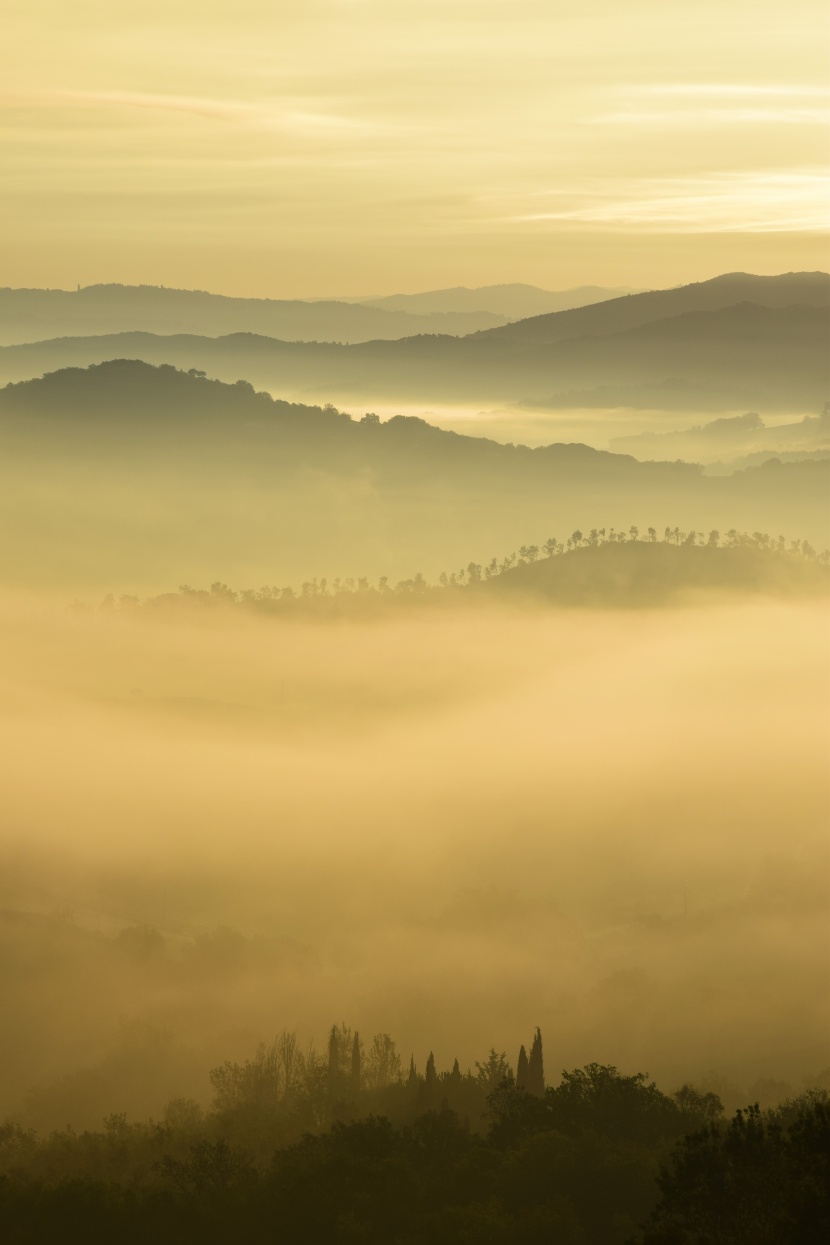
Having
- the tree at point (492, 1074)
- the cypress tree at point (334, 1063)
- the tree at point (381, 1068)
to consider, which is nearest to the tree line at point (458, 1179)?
the tree at point (492, 1074)

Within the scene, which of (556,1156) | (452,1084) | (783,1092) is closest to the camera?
(556,1156)

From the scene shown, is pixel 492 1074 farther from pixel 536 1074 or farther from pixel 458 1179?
pixel 458 1179

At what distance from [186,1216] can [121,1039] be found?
11163 cm

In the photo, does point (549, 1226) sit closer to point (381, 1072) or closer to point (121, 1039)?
point (381, 1072)

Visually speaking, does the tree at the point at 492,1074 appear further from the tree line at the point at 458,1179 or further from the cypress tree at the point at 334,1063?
the tree line at the point at 458,1179

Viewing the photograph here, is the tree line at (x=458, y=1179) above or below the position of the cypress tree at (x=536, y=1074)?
below

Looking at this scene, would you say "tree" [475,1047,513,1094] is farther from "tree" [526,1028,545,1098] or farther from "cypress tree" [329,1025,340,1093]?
"cypress tree" [329,1025,340,1093]

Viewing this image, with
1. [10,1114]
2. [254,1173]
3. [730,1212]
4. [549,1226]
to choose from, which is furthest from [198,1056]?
[730,1212]

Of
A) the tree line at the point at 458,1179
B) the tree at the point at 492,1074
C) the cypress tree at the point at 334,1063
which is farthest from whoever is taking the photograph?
the cypress tree at the point at 334,1063

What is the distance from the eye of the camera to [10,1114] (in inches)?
6713

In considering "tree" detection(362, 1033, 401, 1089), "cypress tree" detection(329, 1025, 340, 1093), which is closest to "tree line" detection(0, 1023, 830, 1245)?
"cypress tree" detection(329, 1025, 340, 1093)

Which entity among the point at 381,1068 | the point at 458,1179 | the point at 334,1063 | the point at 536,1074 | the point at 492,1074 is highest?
the point at 334,1063

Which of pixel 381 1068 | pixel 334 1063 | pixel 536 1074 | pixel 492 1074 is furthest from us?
pixel 381 1068

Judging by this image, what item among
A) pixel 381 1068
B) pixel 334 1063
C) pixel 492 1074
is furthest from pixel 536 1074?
pixel 381 1068
